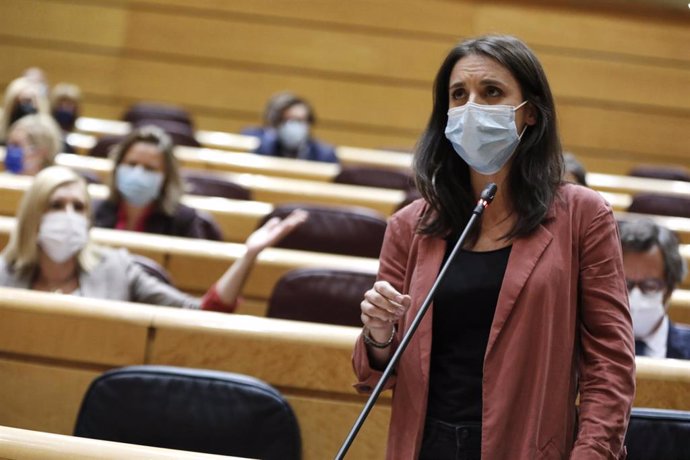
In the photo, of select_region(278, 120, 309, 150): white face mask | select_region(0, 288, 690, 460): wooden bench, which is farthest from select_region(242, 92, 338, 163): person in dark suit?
select_region(0, 288, 690, 460): wooden bench

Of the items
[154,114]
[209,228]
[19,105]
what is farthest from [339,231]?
[154,114]

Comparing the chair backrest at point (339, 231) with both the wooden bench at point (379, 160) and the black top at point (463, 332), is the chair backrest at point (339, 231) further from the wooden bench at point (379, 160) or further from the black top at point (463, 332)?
the black top at point (463, 332)

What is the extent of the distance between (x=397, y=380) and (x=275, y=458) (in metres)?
0.30

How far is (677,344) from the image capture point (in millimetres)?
1393

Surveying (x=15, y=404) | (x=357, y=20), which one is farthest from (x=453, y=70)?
(x=357, y=20)

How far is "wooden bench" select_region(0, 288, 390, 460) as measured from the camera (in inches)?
46.3

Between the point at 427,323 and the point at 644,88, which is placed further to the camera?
the point at 644,88

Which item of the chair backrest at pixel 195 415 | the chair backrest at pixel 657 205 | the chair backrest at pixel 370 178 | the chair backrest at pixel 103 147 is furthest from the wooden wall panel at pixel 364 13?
the chair backrest at pixel 195 415

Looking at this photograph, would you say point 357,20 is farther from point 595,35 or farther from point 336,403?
point 336,403

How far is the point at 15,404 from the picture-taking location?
1.22 meters

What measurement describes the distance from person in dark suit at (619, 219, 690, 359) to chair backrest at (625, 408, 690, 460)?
42 centimetres

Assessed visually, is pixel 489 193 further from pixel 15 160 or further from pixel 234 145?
pixel 234 145

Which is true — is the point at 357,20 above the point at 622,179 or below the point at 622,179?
above

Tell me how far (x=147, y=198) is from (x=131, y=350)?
89 cm
